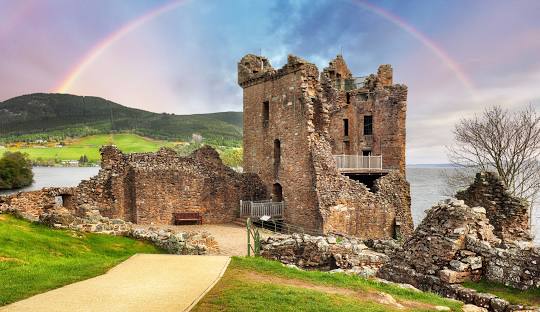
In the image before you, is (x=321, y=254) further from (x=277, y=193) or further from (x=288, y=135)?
(x=277, y=193)

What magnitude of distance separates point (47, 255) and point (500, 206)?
1868cm

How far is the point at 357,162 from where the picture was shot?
34281mm

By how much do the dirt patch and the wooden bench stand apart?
18170mm

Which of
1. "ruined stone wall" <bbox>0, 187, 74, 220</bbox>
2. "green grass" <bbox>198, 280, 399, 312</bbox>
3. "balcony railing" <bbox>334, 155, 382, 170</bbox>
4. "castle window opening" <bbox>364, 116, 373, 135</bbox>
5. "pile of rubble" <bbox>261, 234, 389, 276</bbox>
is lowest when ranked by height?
"pile of rubble" <bbox>261, 234, 389, 276</bbox>

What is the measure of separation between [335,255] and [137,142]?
13740cm

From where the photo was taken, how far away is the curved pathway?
8.60 meters

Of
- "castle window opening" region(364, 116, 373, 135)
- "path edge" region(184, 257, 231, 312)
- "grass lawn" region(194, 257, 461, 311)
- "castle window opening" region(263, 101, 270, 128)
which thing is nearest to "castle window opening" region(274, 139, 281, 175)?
"castle window opening" region(263, 101, 270, 128)

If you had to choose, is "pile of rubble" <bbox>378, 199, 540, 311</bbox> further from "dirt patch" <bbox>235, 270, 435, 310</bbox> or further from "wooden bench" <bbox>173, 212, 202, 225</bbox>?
"wooden bench" <bbox>173, 212, 202, 225</bbox>

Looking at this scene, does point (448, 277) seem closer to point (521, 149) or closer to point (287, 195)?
point (287, 195)

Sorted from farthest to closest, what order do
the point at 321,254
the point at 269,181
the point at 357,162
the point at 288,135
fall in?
the point at 357,162 → the point at 269,181 → the point at 288,135 → the point at 321,254

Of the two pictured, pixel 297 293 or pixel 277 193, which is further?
pixel 277 193

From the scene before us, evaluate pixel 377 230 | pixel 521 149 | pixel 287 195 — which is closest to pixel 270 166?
pixel 287 195

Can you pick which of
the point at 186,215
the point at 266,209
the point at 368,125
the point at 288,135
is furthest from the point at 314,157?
the point at 368,125

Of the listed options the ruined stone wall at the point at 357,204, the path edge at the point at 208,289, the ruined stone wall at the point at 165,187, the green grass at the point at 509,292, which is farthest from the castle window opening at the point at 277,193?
the green grass at the point at 509,292
